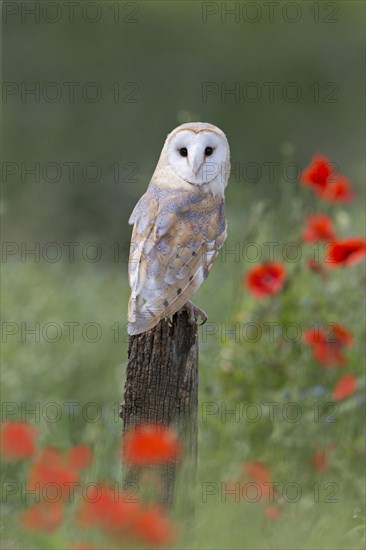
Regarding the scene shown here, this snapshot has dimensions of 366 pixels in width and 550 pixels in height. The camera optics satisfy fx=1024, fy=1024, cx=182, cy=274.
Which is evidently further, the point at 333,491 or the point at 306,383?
the point at 306,383

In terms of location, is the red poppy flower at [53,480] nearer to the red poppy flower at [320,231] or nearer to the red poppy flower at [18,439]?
the red poppy flower at [18,439]

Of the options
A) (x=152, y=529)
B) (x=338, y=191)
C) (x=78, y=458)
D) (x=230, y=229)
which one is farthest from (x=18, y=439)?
(x=230, y=229)

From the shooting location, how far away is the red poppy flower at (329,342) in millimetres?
3637

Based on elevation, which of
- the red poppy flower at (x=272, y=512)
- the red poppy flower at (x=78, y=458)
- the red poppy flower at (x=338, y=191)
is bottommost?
the red poppy flower at (x=272, y=512)

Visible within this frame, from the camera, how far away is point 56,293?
5965 millimetres

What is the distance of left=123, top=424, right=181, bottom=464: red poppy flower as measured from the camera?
2.25 metres

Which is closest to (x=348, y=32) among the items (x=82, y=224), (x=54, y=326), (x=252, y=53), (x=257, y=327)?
(x=252, y=53)

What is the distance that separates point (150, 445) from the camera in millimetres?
2248

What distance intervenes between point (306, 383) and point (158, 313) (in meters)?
1.63

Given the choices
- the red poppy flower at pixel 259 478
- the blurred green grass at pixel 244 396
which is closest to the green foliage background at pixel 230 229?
the blurred green grass at pixel 244 396

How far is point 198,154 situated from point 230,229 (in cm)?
252

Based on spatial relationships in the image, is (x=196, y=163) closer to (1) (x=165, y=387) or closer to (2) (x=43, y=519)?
(1) (x=165, y=387)

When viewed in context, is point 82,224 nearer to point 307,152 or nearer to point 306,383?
point 307,152

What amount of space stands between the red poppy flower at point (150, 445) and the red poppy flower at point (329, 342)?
125 cm
